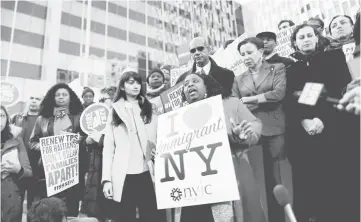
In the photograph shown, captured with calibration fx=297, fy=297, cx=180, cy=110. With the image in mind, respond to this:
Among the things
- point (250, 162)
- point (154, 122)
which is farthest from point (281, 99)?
point (154, 122)

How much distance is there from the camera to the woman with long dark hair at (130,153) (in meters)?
2.78

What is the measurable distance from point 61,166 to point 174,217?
1621 millimetres

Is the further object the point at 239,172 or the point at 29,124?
the point at 29,124

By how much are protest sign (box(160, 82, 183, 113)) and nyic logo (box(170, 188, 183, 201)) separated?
1.06m

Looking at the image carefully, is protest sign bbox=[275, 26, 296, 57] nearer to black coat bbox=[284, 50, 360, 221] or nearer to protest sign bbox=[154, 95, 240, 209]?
black coat bbox=[284, 50, 360, 221]

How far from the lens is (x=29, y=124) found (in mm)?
4176

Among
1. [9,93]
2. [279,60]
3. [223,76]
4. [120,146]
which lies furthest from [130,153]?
[9,93]

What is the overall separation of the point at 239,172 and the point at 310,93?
943 millimetres

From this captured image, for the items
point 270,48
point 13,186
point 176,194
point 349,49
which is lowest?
point 176,194

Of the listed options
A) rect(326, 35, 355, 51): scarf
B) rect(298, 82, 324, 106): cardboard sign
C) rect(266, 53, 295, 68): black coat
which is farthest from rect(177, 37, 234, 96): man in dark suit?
rect(326, 35, 355, 51): scarf

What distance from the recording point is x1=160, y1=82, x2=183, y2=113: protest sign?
11.2 ft

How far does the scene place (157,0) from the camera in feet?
76.9

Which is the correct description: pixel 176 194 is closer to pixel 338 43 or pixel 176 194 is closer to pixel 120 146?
pixel 120 146

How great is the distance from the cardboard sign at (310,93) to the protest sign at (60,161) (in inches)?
109
